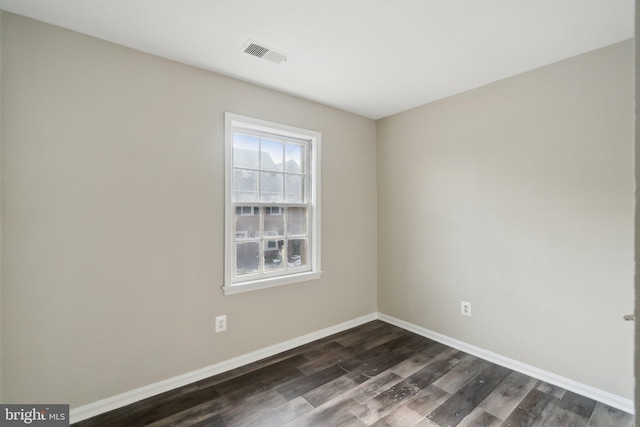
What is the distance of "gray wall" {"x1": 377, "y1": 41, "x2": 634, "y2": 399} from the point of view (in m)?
1.98

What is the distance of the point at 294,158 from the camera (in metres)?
2.97

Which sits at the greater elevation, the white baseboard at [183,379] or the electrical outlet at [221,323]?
the electrical outlet at [221,323]

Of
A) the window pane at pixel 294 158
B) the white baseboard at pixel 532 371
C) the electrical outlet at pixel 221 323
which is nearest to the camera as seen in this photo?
the white baseboard at pixel 532 371

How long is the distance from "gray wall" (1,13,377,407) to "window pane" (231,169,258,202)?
183 millimetres

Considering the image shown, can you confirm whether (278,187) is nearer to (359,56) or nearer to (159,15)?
(359,56)

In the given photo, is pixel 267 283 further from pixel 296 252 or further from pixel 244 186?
pixel 244 186

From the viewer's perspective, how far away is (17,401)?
1671 millimetres

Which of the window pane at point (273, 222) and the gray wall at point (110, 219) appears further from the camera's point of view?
the window pane at point (273, 222)

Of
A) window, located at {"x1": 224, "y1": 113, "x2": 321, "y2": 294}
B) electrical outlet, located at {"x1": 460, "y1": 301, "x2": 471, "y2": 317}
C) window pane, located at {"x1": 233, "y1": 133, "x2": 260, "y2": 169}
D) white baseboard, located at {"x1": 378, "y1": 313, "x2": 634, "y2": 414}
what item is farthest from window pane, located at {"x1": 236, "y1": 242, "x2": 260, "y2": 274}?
electrical outlet, located at {"x1": 460, "y1": 301, "x2": 471, "y2": 317}

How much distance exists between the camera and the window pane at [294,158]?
291 centimetres

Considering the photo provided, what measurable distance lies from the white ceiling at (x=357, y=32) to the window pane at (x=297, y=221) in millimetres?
1236

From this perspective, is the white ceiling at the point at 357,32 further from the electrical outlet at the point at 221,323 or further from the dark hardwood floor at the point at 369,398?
the dark hardwood floor at the point at 369,398

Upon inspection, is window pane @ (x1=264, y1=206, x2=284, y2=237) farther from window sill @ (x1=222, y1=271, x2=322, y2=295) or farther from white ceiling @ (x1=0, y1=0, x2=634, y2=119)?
white ceiling @ (x1=0, y1=0, x2=634, y2=119)

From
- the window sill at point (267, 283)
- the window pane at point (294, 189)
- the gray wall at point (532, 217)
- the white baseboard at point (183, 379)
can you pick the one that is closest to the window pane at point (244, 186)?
the window pane at point (294, 189)
